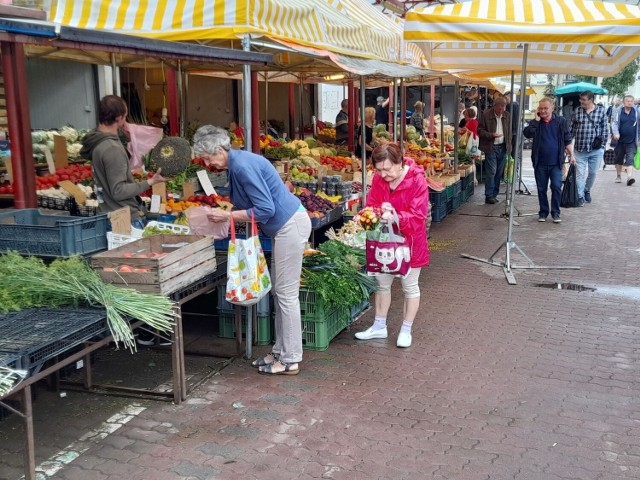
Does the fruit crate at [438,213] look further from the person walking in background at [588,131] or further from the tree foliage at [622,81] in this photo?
the tree foliage at [622,81]

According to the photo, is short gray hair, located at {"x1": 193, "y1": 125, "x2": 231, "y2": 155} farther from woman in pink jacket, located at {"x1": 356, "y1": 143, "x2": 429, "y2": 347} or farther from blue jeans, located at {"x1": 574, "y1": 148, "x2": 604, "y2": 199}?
blue jeans, located at {"x1": 574, "y1": 148, "x2": 604, "y2": 199}

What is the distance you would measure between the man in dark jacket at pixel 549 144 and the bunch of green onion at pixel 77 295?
783cm

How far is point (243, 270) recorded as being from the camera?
4.66m

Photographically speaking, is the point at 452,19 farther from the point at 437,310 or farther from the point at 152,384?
the point at 152,384

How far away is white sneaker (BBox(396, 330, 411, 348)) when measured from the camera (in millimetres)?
5594

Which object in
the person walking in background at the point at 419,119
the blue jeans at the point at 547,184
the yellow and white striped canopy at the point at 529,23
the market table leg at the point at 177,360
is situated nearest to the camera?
the market table leg at the point at 177,360

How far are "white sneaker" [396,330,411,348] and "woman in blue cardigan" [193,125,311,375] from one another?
38.6 inches

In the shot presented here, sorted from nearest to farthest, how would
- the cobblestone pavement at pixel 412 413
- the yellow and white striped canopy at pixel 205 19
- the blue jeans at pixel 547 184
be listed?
the cobblestone pavement at pixel 412 413
the yellow and white striped canopy at pixel 205 19
the blue jeans at pixel 547 184

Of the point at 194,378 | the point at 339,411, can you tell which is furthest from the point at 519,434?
the point at 194,378

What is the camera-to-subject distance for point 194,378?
5.01m

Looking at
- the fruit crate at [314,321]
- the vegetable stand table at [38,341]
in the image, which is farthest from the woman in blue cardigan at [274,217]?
the vegetable stand table at [38,341]

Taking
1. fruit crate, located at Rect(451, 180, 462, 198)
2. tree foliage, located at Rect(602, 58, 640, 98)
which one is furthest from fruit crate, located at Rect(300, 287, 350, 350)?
tree foliage, located at Rect(602, 58, 640, 98)

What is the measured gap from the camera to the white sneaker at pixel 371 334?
5.78m

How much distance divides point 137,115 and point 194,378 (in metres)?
10.2
